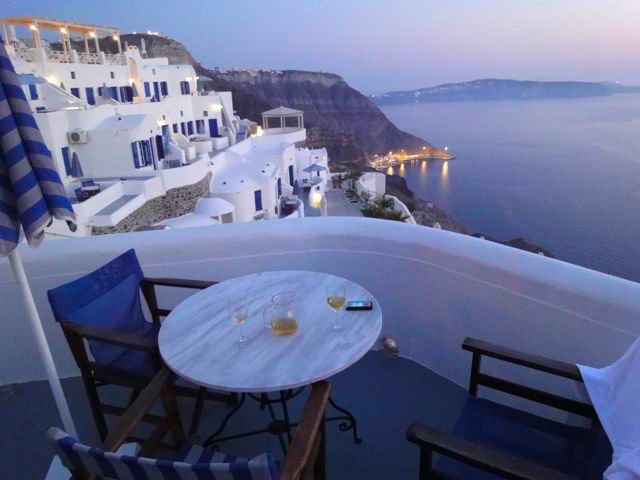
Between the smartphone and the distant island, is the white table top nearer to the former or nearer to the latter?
the smartphone

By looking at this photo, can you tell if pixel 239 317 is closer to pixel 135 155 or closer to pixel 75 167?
pixel 75 167

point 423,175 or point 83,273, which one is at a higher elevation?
point 83,273

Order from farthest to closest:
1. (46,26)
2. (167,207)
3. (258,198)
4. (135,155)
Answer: (46,26) < (258,198) < (135,155) < (167,207)

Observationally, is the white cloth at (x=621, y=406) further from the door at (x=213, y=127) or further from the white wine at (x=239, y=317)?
the door at (x=213, y=127)

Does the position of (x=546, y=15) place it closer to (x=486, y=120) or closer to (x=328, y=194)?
(x=328, y=194)

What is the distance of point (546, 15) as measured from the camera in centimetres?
2872

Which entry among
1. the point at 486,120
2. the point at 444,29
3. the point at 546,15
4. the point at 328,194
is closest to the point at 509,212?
the point at 546,15

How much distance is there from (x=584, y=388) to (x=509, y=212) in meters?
33.9

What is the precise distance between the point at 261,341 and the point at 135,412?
45 cm

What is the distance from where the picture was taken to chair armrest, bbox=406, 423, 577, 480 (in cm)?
100

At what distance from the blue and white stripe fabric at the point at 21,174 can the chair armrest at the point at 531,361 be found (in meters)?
1.49

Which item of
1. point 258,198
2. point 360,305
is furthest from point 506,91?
point 360,305

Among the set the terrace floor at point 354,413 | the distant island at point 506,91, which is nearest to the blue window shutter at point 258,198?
the terrace floor at point 354,413

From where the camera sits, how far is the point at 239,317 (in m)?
1.51
